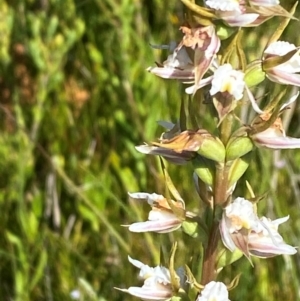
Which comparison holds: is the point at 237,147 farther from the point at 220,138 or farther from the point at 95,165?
the point at 95,165

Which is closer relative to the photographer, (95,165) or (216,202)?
(216,202)

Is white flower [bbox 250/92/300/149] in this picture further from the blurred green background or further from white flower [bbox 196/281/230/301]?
the blurred green background

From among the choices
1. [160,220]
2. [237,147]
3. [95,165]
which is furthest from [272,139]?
[95,165]

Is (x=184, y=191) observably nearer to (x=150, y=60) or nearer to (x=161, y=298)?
(x=150, y=60)

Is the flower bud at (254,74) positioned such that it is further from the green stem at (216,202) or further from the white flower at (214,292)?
the white flower at (214,292)

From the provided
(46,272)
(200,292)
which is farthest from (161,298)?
(46,272)

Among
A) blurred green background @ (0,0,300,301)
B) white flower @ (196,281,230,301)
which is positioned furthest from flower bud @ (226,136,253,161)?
blurred green background @ (0,0,300,301)
